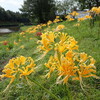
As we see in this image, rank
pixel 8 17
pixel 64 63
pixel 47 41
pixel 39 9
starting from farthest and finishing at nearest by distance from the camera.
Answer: pixel 8 17, pixel 39 9, pixel 47 41, pixel 64 63

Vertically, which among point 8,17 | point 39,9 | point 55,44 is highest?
point 39,9

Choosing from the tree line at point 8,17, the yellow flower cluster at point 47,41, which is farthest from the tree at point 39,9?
the tree line at point 8,17

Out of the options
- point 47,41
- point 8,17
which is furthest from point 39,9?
point 8,17

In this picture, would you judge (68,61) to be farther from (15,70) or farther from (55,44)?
(15,70)

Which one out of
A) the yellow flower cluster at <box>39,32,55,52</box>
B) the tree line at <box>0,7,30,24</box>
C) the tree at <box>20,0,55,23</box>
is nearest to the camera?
the yellow flower cluster at <box>39,32,55,52</box>

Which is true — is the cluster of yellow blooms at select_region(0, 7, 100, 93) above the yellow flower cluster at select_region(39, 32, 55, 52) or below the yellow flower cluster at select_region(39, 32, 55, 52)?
below

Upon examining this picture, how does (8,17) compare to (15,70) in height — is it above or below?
below

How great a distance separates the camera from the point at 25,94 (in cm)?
233

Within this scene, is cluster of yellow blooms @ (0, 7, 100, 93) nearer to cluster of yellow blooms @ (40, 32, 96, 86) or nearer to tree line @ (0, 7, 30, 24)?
cluster of yellow blooms @ (40, 32, 96, 86)

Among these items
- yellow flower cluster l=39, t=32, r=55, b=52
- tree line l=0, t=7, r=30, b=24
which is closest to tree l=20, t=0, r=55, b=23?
yellow flower cluster l=39, t=32, r=55, b=52

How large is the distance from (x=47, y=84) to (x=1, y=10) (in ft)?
173

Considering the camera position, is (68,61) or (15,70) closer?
(68,61)

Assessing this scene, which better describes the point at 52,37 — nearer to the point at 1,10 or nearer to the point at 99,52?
the point at 99,52

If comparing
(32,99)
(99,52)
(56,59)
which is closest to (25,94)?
(32,99)
